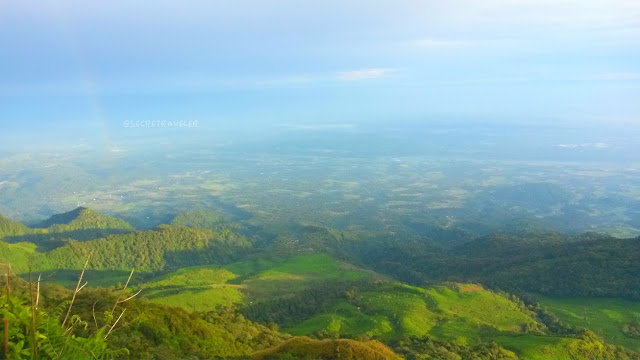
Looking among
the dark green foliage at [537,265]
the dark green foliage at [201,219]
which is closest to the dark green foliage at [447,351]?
the dark green foliage at [537,265]

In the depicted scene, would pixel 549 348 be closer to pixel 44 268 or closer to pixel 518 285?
pixel 518 285

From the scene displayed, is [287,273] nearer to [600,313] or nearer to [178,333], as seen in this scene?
[600,313]

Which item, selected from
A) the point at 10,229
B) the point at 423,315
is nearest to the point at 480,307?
the point at 423,315

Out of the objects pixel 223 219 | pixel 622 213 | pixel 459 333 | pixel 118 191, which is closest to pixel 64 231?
pixel 223 219

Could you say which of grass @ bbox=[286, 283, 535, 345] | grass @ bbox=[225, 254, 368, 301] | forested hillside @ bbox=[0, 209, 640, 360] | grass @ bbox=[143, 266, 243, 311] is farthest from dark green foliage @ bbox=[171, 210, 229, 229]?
grass @ bbox=[286, 283, 535, 345]

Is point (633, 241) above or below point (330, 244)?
above

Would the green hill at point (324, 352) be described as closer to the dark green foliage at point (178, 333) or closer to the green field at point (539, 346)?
the dark green foliage at point (178, 333)

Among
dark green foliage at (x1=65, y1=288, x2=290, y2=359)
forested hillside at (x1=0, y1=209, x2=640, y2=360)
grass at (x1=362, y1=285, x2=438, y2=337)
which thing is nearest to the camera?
forested hillside at (x1=0, y1=209, x2=640, y2=360)

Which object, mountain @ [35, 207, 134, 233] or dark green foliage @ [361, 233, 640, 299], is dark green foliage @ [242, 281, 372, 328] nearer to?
dark green foliage @ [361, 233, 640, 299]
